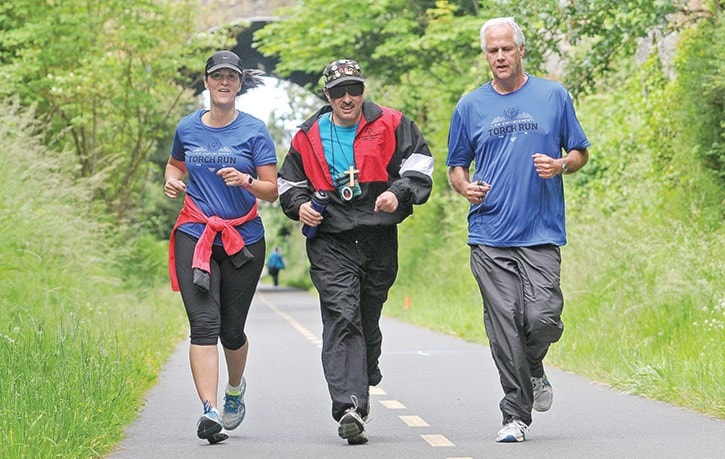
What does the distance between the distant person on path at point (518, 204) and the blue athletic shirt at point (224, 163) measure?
125cm

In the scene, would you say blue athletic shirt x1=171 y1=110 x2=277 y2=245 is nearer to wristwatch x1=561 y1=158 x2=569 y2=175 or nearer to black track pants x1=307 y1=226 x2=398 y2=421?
black track pants x1=307 y1=226 x2=398 y2=421

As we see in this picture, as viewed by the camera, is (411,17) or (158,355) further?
(411,17)

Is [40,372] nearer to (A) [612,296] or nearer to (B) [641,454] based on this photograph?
(B) [641,454]

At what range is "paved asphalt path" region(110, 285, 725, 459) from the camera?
823 centimetres

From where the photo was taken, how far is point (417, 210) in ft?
108

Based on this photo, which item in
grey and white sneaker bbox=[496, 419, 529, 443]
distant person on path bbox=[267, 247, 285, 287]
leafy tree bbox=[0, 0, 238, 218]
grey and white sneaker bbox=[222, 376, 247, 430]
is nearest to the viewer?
grey and white sneaker bbox=[496, 419, 529, 443]

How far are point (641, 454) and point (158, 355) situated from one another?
815cm

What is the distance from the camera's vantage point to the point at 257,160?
29.6 feet

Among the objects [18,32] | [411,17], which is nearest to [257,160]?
[18,32]

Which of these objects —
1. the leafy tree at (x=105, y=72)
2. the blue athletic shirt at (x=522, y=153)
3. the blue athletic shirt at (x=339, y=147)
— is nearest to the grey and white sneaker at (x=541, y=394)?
→ the blue athletic shirt at (x=522, y=153)

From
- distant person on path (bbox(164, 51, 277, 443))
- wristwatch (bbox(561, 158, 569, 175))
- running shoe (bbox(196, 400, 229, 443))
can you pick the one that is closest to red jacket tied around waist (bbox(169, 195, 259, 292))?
distant person on path (bbox(164, 51, 277, 443))

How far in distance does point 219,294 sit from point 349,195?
3.32 ft

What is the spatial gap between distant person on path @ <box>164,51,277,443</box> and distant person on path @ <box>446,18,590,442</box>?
4.17 feet

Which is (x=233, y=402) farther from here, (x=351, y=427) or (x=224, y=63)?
(x=224, y=63)
